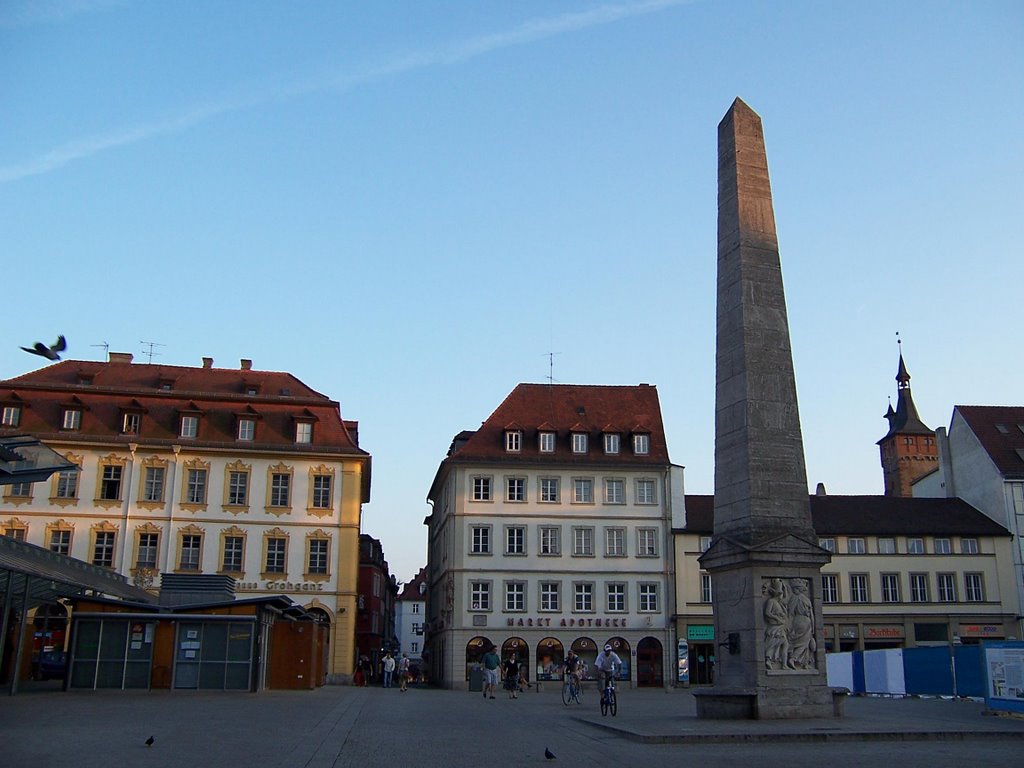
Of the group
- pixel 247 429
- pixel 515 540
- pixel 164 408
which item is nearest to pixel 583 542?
pixel 515 540

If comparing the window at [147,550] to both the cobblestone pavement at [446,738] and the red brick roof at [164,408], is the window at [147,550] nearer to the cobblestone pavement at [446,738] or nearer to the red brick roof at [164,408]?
the red brick roof at [164,408]

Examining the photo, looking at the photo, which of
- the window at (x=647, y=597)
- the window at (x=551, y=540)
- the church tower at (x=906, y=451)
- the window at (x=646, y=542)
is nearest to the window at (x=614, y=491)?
the window at (x=646, y=542)

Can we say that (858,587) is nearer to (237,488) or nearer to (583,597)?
(583,597)

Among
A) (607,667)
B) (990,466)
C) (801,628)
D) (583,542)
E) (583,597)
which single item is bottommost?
(607,667)

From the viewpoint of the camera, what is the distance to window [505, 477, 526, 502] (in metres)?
51.9

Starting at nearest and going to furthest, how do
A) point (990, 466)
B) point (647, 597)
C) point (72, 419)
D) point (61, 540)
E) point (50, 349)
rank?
1. point (50, 349)
2. point (61, 540)
3. point (72, 419)
4. point (647, 597)
5. point (990, 466)

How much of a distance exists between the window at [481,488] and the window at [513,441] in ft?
6.28

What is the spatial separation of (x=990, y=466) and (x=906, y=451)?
2769 centimetres

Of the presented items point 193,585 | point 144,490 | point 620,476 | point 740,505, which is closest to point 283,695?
point 193,585

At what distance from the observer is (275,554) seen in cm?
4694

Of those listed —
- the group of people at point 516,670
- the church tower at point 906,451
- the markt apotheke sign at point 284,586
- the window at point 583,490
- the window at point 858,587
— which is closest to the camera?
the group of people at point 516,670

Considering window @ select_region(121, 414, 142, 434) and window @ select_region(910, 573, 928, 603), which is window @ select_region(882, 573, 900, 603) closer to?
window @ select_region(910, 573, 928, 603)

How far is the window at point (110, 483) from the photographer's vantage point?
46.5 metres

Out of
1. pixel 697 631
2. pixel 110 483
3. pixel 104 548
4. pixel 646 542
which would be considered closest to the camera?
pixel 104 548
